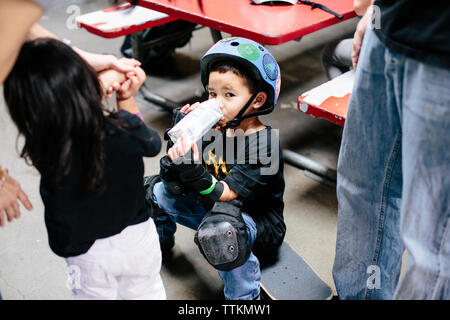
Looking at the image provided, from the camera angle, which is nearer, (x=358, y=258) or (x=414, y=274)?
(x=414, y=274)

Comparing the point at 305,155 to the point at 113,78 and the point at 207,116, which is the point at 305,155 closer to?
the point at 207,116

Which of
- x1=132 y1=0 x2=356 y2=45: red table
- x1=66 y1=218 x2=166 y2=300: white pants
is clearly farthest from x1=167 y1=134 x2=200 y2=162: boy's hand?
x1=132 y1=0 x2=356 y2=45: red table

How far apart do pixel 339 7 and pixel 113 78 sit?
1763 millimetres

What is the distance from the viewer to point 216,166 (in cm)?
208

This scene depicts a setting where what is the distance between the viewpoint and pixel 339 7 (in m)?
2.65

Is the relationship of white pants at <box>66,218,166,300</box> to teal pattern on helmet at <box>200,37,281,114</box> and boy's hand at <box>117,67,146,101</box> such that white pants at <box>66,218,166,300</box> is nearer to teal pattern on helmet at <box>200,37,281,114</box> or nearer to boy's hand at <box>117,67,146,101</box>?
boy's hand at <box>117,67,146,101</box>

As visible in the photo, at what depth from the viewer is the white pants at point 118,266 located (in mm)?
1350

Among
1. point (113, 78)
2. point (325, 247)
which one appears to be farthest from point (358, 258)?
point (113, 78)

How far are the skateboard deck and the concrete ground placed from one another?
0.19m

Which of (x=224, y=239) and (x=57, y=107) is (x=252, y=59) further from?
(x=57, y=107)

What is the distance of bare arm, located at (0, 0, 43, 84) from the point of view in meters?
1.01

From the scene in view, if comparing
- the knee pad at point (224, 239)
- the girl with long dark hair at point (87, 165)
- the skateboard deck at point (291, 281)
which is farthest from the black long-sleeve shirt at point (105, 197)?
the skateboard deck at point (291, 281)

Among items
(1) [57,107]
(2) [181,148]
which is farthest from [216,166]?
(1) [57,107]

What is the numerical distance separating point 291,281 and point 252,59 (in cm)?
95
